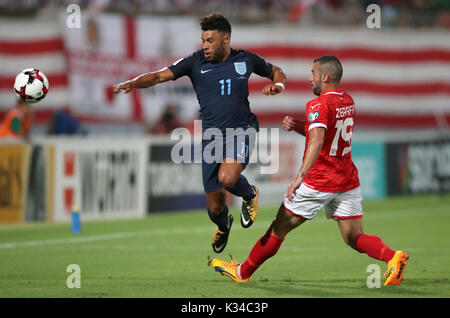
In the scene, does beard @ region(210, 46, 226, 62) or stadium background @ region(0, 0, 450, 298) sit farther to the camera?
stadium background @ region(0, 0, 450, 298)

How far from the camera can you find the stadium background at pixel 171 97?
15.7 m

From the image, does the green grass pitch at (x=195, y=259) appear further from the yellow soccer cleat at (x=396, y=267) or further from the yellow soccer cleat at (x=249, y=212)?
the yellow soccer cleat at (x=249, y=212)

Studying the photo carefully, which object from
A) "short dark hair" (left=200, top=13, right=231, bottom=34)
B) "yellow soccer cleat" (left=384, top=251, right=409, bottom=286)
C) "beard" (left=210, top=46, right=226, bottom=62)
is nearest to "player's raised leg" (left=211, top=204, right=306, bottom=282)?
"yellow soccer cleat" (left=384, top=251, right=409, bottom=286)

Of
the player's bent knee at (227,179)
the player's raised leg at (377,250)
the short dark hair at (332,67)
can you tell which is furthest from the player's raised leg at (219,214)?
the short dark hair at (332,67)

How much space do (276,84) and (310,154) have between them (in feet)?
5.09

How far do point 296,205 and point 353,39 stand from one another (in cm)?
1469

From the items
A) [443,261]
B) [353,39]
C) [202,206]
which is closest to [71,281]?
[443,261]

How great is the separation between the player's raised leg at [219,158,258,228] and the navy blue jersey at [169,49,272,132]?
42cm

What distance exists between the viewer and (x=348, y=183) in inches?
323

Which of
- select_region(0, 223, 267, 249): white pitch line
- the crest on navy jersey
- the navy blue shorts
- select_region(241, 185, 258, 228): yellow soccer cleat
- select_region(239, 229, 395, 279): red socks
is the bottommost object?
select_region(239, 229, 395, 279): red socks

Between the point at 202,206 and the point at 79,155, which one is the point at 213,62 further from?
the point at 202,206

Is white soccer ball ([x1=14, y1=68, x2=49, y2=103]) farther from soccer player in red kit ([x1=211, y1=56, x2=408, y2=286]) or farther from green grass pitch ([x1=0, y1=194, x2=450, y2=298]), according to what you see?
soccer player in red kit ([x1=211, y1=56, x2=408, y2=286])

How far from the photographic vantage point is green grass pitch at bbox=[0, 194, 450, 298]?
27.0ft

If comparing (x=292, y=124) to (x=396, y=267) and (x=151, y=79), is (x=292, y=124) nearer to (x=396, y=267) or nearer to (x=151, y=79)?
(x=396, y=267)
